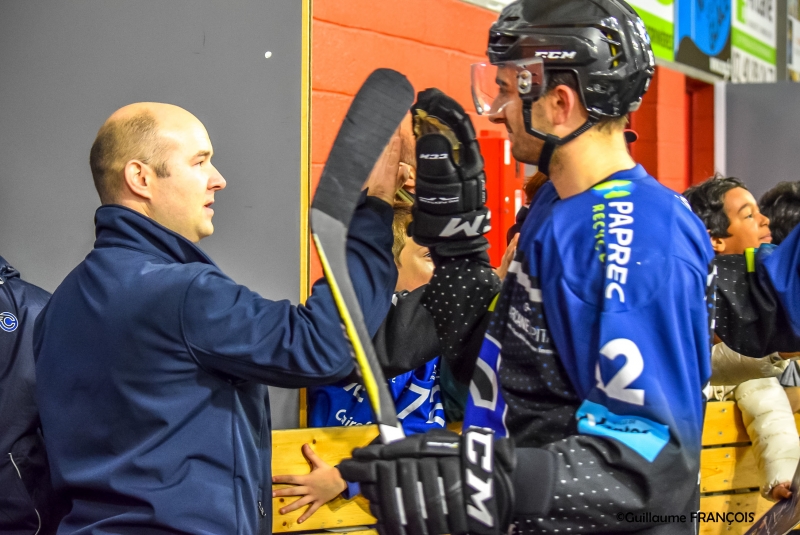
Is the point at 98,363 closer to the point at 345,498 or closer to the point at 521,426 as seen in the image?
the point at 521,426

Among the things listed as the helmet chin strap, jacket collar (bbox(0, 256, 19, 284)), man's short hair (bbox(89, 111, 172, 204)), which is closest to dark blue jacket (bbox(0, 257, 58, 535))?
jacket collar (bbox(0, 256, 19, 284))

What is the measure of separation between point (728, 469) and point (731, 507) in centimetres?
14

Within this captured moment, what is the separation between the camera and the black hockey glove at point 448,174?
146cm

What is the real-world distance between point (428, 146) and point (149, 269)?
1.72 ft

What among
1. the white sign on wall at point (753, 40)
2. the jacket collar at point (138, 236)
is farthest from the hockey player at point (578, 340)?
the white sign on wall at point (753, 40)

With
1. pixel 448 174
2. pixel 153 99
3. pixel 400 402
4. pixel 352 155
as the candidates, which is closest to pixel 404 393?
pixel 400 402

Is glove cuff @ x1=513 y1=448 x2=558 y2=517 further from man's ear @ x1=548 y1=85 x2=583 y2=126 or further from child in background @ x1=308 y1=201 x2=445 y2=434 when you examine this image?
child in background @ x1=308 y1=201 x2=445 y2=434

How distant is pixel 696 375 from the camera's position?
110cm

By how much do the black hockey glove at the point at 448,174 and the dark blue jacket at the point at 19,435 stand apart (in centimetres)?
94

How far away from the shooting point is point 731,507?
289cm

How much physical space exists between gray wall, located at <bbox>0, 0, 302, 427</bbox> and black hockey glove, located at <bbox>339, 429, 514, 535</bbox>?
1.33 metres

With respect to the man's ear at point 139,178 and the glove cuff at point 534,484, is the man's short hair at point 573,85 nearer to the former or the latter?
the glove cuff at point 534,484

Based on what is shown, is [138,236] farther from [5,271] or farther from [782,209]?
[782,209]

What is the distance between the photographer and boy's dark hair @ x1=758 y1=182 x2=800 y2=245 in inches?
132
